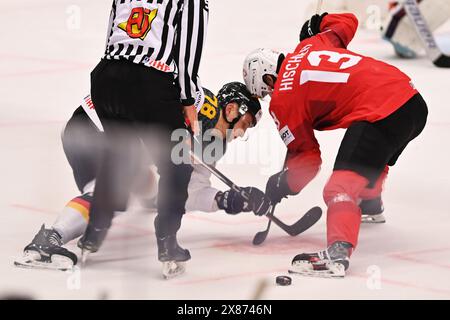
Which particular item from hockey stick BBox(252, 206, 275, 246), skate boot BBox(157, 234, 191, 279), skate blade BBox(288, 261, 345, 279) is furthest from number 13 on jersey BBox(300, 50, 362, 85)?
skate boot BBox(157, 234, 191, 279)

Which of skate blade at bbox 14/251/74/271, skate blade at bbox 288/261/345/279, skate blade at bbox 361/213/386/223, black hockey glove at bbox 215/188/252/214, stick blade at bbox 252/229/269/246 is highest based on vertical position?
black hockey glove at bbox 215/188/252/214

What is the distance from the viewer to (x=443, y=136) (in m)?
6.91

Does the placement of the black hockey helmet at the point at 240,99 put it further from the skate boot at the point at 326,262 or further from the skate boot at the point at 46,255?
the skate boot at the point at 46,255

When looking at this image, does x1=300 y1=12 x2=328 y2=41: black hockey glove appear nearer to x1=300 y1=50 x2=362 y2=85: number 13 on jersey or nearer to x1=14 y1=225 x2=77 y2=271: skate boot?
x1=300 y1=50 x2=362 y2=85: number 13 on jersey

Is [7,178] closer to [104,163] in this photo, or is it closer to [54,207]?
[54,207]

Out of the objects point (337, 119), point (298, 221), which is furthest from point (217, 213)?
point (337, 119)

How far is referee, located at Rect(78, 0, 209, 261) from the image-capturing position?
→ 4.24 metres

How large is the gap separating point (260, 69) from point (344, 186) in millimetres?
690

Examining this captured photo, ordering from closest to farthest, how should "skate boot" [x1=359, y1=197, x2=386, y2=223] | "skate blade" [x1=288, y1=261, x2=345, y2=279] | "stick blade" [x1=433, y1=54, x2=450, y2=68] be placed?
"skate blade" [x1=288, y1=261, x2=345, y2=279] < "skate boot" [x1=359, y1=197, x2=386, y2=223] < "stick blade" [x1=433, y1=54, x2=450, y2=68]

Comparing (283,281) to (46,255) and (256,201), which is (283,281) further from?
(46,255)

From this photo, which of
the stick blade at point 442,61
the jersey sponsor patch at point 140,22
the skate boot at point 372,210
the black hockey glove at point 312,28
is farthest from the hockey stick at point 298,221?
the stick blade at point 442,61

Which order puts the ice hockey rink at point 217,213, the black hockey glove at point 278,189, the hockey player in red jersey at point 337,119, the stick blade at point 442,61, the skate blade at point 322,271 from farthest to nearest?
the stick blade at point 442,61 < the black hockey glove at point 278,189 < the hockey player in red jersey at point 337,119 < the skate blade at point 322,271 < the ice hockey rink at point 217,213

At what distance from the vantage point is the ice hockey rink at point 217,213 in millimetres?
4363
